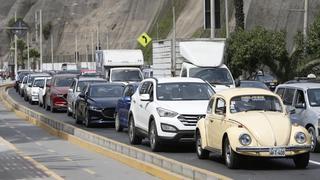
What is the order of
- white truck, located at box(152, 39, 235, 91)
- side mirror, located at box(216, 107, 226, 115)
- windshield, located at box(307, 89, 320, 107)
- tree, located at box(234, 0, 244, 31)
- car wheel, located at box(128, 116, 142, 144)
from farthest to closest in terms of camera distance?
tree, located at box(234, 0, 244, 31) → white truck, located at box(152, 39, 235, 91) → car wheel, located at box(128, 116, 142, 144) → windshield, located at box(307, 89, 320, 107) → side mirror, located at box(216, 107, 226, 115)

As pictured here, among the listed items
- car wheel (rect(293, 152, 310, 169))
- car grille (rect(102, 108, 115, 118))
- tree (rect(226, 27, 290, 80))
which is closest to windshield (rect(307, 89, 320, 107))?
car wheel (rect(293, 152, 310, 169))

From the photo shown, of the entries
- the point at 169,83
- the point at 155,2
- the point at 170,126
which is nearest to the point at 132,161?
the point at 170,126

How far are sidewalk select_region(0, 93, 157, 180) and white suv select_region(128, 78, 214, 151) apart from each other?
4.69 ft

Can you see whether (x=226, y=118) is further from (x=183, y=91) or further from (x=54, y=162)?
(x=54, y=162)

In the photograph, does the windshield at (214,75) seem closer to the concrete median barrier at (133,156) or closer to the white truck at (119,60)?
the concrete median barrier at (133,156)

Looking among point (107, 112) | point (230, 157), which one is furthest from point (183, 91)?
point (107, 112)

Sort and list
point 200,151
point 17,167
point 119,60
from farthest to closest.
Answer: point 119,60
point 200,151
point 17,167

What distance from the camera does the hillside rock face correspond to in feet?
265

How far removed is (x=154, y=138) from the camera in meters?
17.4

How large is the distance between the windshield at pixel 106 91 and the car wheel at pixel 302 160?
1300cm

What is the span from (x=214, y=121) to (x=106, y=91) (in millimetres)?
12351

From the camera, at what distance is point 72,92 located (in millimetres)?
31438

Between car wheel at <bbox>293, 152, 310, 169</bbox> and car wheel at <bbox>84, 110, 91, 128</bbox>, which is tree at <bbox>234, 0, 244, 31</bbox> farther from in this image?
car wheel at <bbox>293, 152, 310, 169</bbox>

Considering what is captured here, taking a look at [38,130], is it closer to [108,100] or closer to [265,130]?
[108,100]
